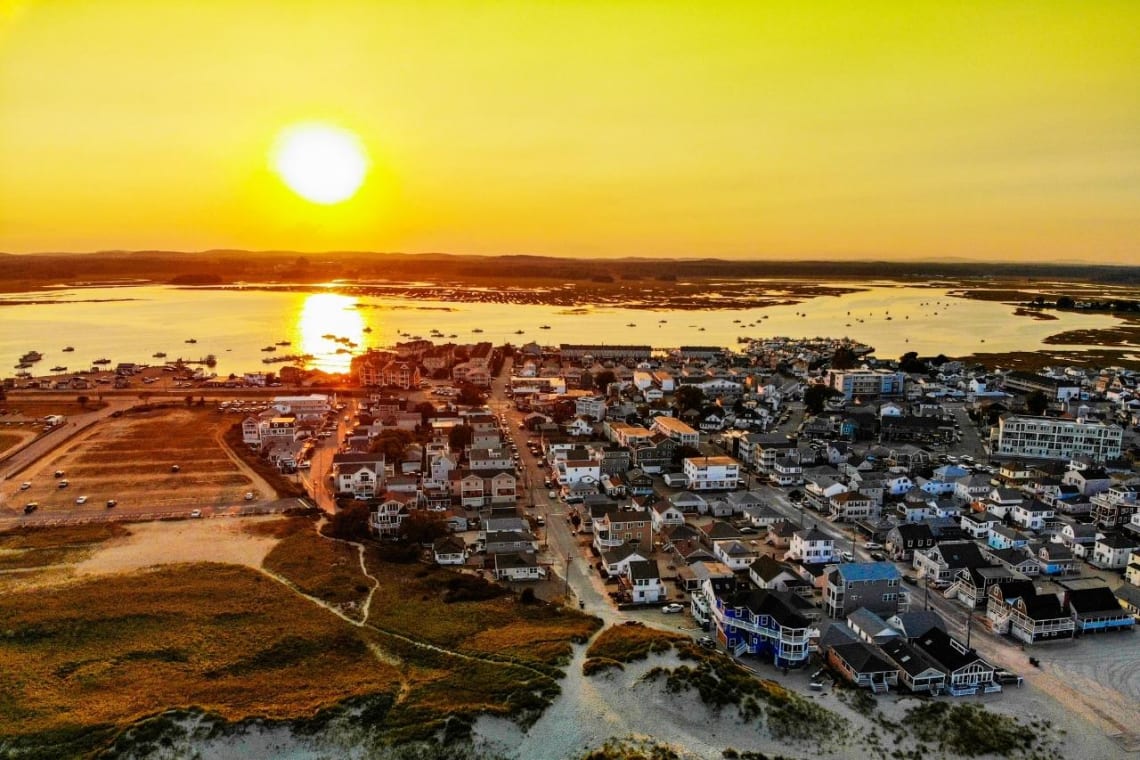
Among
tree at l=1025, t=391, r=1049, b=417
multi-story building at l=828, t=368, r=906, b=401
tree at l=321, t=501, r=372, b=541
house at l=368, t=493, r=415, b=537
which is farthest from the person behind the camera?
multi-story building at l=828, t=368, r=906, b=401

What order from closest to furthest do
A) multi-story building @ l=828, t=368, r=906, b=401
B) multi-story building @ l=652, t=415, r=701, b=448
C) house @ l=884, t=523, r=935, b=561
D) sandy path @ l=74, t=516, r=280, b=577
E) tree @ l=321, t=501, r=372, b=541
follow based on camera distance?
sandy path @ l=74, t=516, r=280, b=577 < house @ l=884, t=523, r=935, b=561 < tree @ l=321, t=501, r=372, b=541 < multi-story building @ l=652, t=415, r=701, b=448 < multi-story building @ l=828, t=368, r=906, b=401

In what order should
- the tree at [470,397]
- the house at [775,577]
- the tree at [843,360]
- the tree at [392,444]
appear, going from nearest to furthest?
the house at [775,577], the tree at [392,444], the tree at [470,397], the tree at [843,360]

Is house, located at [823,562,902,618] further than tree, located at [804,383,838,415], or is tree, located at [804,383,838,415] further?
tree, located at [804,383,838,415]

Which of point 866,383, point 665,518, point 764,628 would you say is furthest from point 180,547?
point 866,383

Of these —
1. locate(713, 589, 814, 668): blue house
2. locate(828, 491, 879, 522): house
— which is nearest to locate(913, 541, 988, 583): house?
locate(828, 491, 879, 522): house

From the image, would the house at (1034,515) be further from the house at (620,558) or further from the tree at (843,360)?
the tree at (843,360)

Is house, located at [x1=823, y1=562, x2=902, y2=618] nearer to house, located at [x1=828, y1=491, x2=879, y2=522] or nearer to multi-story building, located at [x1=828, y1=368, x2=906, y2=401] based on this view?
house, located at [x1=828, y1=491, x2=879, y2=522]

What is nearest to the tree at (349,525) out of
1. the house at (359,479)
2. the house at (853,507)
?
the house at (359,479)
